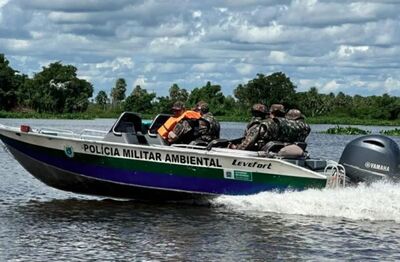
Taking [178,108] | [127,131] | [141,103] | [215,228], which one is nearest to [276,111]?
[178,108]

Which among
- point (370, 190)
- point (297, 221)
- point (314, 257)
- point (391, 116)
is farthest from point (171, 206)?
point (391, 116)

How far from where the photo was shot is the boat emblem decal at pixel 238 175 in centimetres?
1365

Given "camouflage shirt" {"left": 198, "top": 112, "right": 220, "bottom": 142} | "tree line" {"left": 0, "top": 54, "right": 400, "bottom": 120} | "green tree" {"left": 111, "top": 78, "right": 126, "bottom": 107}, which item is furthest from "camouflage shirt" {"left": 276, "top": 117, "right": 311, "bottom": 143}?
"green tree" {"left": 111, "top": 78, "right": 126, "bottom": 107}

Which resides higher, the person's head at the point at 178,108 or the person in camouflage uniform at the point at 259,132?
the person's head at the point at 178,108

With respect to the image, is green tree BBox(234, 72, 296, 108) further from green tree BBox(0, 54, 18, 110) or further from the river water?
the river water

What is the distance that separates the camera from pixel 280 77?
363ft

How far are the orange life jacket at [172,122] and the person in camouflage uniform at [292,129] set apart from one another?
1741 mm

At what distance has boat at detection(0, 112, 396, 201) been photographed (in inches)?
531

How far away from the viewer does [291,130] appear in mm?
14234

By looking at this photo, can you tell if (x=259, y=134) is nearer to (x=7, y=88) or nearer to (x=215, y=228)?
(x=215, y=228)

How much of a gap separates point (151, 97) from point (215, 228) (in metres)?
92.2

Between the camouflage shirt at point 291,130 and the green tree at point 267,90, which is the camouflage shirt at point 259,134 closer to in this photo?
the camouflage shirt at point 291,130

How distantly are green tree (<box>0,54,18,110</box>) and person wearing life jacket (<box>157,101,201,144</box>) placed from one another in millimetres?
92540

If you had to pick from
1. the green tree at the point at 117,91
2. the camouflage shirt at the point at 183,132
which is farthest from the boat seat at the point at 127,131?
the green tree at the point at 117,91
